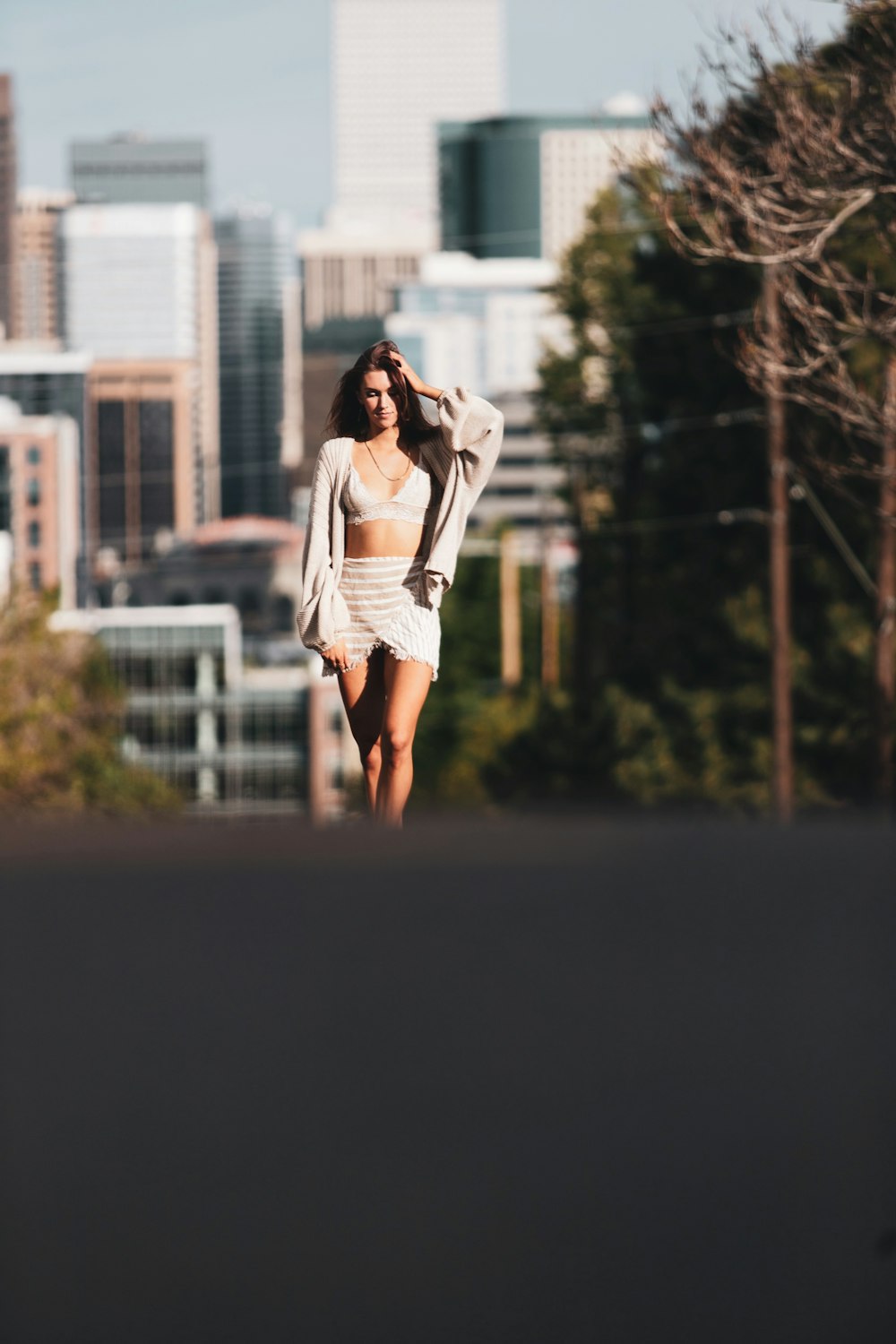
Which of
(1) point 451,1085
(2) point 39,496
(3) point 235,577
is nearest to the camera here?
(1) point 451,1085

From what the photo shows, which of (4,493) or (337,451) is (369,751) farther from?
Result: (4,493)

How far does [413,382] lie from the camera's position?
6.68 metres

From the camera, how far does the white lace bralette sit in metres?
6.68

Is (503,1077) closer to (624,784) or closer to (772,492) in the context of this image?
(772,492)

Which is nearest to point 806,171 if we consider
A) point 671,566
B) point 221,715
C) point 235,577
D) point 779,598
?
point 779,598

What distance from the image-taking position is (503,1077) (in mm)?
3510

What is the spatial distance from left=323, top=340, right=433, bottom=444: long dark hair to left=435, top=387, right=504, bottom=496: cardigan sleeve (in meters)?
0.11

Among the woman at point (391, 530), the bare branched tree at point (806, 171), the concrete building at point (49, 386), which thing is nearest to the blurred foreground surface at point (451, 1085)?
the woman at point (391, 530)

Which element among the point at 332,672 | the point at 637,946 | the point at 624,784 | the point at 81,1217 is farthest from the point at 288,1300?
the point at 624,784

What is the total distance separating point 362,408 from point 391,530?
1.32ft

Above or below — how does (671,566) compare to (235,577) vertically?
above

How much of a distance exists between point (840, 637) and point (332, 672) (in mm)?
27432

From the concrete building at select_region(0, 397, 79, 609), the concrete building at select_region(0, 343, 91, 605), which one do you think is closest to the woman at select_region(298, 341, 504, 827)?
the concrete building at select_region(0, 397, 79, 609)

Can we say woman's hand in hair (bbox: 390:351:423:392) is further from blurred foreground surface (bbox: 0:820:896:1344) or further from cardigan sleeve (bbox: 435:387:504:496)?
blurred foreground surface (bbox: 0:820:896:1344)
